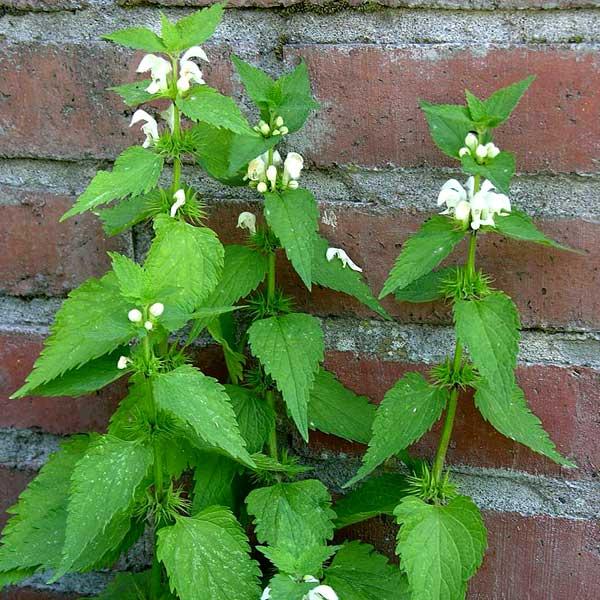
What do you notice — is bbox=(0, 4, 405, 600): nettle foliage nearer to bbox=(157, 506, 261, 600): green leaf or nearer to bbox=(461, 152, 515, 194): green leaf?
bbox=(157, 506, 261, 600): green leaf

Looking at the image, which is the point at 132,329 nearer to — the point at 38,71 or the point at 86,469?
the point at 86,469

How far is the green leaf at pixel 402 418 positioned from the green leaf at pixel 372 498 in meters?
0.08

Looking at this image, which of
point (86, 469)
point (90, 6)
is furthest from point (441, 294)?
point (90, 6)

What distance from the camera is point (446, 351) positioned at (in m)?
0.75

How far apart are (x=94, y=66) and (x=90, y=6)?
5cm

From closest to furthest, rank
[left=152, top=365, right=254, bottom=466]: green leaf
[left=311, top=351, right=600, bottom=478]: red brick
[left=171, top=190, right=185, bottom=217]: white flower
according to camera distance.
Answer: [left=152, top=365, right=254, bottom=466]: green leaf < [left=171, top=190, right=185, bottom=217]: white flower < [left=311, top=351, right=600, bottom=478]: red brick

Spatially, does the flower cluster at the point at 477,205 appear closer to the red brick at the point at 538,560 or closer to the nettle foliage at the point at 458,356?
the nettle foliage at the point at 458,356

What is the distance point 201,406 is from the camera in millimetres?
537

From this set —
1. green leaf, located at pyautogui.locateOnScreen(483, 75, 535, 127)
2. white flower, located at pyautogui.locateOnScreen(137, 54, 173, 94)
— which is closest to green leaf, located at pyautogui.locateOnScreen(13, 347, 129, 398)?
white flower, located at pyautogui.locateOnScreen(137, 54, 173, 94)

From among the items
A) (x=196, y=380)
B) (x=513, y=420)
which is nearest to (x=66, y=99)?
(x=196, y=380)

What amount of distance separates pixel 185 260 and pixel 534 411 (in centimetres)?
34

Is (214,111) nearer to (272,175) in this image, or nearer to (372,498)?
(272,175)

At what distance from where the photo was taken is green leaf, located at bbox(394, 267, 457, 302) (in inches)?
26.2

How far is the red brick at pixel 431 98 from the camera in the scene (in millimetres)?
676
